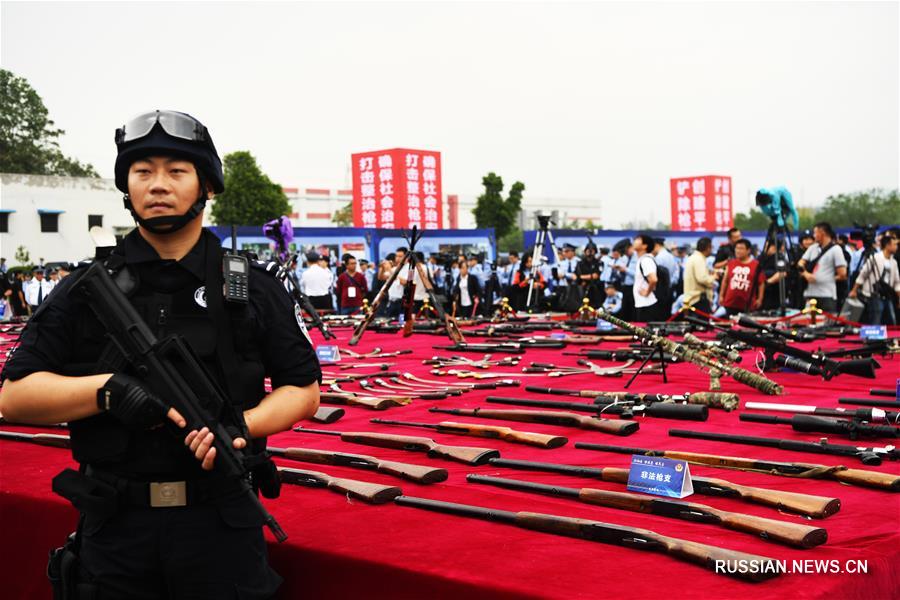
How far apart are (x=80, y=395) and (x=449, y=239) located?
21545 mm

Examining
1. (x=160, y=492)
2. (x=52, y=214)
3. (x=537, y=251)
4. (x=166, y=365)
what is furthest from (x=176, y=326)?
(x=52, y=214)

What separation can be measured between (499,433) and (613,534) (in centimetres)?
200

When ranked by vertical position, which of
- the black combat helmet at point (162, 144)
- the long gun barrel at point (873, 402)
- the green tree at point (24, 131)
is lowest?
the long gun barrel at point (873, 402)

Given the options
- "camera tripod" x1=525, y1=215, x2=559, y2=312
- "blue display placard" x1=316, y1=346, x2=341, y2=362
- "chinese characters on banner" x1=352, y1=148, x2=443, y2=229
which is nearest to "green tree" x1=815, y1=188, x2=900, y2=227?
"chinese characters on banner" x1=352, y1=148, x2=443, y2=229

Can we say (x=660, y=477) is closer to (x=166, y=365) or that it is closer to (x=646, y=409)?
(x=646, y=409)

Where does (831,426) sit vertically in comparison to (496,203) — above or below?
below

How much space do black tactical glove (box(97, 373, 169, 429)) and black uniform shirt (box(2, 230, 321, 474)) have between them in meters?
0.13

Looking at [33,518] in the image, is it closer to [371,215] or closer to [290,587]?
[290,587]

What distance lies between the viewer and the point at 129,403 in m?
2.20

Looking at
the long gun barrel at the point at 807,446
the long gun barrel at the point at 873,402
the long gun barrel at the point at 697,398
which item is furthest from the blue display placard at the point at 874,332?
the long gun barrel at the point at 807,446

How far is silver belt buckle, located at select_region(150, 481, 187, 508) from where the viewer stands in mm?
2309

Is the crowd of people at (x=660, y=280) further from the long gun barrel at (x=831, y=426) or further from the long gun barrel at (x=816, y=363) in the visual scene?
the long gun barrel at (x=831, y=426)

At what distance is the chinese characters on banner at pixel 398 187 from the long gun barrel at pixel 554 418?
27854 mm

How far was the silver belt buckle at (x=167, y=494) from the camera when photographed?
2.31 m
